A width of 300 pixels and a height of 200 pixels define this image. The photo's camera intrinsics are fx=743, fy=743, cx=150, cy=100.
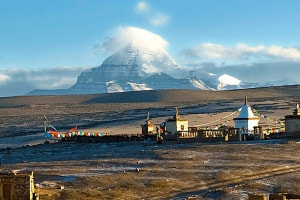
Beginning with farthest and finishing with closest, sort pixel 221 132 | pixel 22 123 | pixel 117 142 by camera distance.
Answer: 1. pixel 22 123
2. pixel 117 142
3. pixel 221 132

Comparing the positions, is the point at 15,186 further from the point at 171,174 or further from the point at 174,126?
the point at 174,126

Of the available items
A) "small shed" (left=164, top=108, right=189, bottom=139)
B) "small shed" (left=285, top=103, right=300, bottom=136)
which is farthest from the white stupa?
"small shed" (left=285, top=103, right=300, bottom=136)

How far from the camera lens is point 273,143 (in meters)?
44.6

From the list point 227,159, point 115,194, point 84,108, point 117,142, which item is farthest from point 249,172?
point 84,108

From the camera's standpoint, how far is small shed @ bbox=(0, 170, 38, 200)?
2416 centimetres

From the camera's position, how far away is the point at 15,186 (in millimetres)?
24359

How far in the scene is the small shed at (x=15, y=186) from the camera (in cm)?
2416

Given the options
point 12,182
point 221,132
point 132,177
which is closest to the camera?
point 12,182

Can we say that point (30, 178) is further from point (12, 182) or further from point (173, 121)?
point (173, 121)

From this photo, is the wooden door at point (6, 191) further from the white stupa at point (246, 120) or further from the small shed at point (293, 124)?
the white stupa at point (246, 120)

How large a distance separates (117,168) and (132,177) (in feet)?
10.0

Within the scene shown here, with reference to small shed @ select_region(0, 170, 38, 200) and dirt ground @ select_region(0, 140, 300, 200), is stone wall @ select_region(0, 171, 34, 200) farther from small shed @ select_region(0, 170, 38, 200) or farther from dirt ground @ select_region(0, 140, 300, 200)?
dirt ground @ select_region(0, 140, 300, 200)

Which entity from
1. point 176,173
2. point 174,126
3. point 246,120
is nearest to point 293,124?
point 246,120

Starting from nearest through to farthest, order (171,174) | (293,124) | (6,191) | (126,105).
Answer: (6,191), (171,174), (293,124), (126,105)
